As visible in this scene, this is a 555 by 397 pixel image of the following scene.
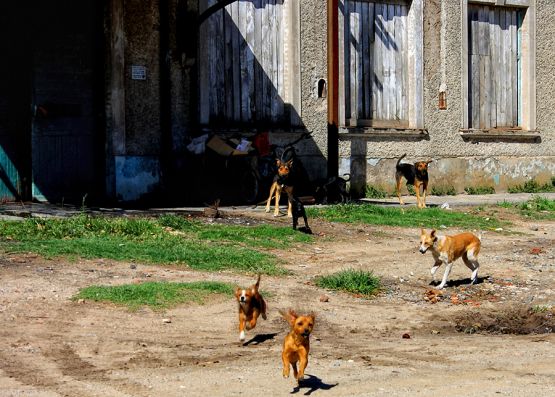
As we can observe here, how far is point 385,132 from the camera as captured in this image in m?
18.8

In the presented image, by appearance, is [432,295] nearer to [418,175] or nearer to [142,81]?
[418,175]

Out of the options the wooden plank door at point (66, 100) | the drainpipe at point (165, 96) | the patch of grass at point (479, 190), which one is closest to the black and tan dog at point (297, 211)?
the drainpipe at point (165, 96)

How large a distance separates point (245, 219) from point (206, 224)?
0.94 metres

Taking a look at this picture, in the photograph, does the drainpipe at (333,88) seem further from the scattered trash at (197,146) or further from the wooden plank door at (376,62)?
the scattered trash at (197,146)

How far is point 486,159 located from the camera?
802 inches

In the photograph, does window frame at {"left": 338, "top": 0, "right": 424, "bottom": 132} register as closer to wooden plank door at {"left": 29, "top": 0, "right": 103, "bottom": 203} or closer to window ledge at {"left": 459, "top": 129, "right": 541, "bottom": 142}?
window ledge at {"left": 459, "top": 129, "right": 541, "bottom": 142}

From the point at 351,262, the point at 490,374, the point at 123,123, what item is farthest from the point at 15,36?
the point at 490,374

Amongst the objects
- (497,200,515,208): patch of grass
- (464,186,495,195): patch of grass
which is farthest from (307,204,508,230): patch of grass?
(464,186,495,195): patch of grass

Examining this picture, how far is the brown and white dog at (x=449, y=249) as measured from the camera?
9.58 metres

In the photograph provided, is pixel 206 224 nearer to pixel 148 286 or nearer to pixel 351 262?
pixel 351 262

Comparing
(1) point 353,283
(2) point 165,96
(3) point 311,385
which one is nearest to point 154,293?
(1) point 353,283

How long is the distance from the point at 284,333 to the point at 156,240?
13.4 ft

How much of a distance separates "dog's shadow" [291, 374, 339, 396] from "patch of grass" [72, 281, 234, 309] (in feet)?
7.65

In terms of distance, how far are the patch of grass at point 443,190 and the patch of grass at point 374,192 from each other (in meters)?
1.26
